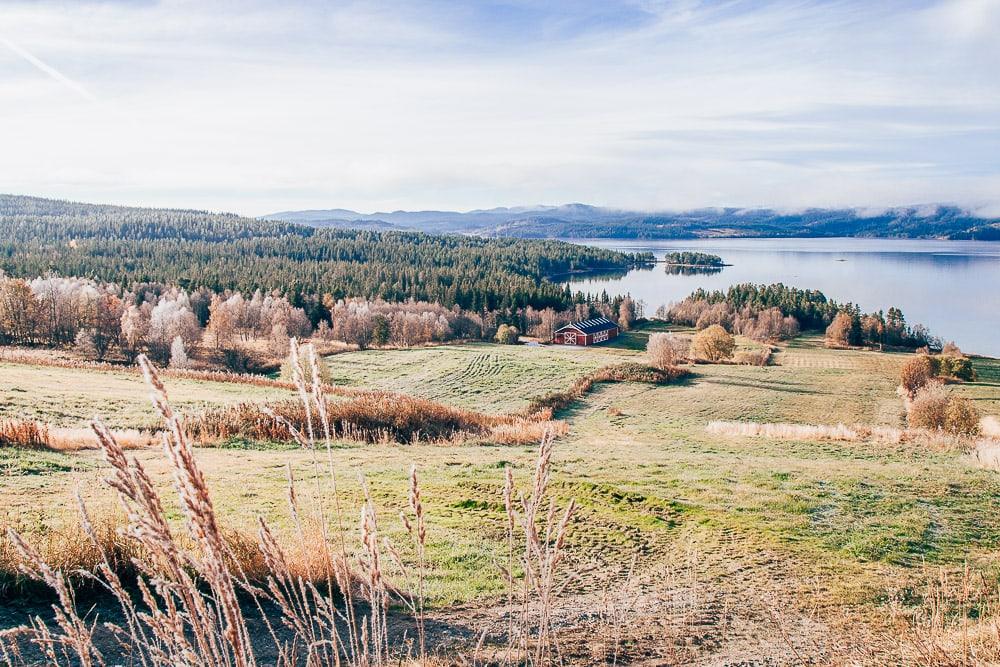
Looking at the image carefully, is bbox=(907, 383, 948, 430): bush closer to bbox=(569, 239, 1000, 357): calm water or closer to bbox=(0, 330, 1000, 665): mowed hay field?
bbox=(0, 330, 1000, 665): mowed hay field

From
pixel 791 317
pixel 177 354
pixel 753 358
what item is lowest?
pixel 753 358

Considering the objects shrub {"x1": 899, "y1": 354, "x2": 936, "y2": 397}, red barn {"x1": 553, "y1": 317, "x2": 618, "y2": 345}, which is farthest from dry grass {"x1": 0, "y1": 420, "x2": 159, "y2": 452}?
red barn {"x1": 553, "y1": 317, "x2": 618, "y2": 345}

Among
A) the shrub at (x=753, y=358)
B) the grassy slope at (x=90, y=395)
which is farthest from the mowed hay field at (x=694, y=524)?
the shrub at (x=753, y=358)

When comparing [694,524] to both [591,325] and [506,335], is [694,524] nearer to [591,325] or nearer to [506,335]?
[506,335]

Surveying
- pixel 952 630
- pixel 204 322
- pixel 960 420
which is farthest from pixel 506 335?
pixel 952 630

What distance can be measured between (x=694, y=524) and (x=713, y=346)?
54.4 m

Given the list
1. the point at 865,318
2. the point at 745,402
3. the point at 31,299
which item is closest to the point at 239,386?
the point at 745,402

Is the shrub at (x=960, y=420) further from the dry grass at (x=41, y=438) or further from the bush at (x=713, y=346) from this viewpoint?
the bush at (x=713, y=346)

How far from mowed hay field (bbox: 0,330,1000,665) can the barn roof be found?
63.8 meters

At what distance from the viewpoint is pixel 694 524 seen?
8609mm

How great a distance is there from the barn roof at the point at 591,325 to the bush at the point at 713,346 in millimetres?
22221

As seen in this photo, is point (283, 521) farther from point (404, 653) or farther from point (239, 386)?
point (239, 386)

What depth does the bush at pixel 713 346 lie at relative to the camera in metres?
59.9

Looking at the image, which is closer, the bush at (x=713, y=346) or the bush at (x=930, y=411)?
the bush at (x=930, y=411)
